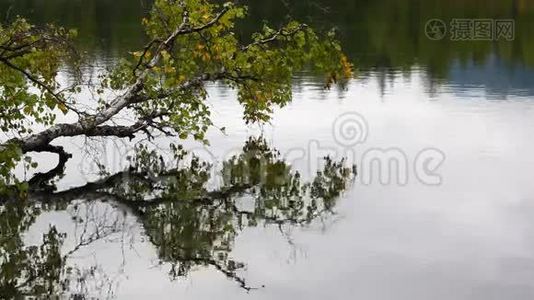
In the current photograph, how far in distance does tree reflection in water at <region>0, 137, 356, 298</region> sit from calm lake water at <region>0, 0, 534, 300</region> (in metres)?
0.11

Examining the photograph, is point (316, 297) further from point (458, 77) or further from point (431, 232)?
point (458, 77)

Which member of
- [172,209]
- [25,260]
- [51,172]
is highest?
[51,172]

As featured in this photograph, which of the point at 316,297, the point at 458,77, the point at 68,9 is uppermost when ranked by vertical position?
the point at 68,9

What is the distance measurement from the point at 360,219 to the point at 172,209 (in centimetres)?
432

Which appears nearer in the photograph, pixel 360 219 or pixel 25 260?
pixel 25 260

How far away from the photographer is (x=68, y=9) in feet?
304

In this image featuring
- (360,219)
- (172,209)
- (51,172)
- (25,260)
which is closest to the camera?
(25,260)

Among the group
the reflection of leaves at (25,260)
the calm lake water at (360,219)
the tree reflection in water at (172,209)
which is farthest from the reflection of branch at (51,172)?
the reflection of leaves at (25,260)

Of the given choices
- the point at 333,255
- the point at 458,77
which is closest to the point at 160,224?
the point at 333,255

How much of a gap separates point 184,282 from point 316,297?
7.80 feet

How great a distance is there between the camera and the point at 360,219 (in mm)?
17516

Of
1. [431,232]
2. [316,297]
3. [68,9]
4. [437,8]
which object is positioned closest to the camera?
[316,297]

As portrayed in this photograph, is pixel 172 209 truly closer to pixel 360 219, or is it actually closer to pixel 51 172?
pixel 360 219

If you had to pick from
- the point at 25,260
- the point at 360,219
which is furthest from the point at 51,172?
the point at 360,219
